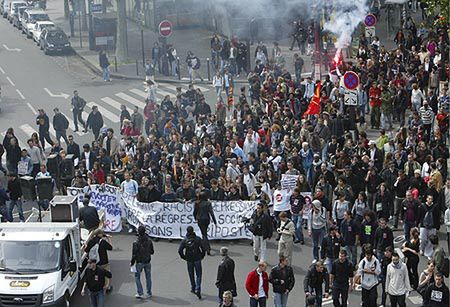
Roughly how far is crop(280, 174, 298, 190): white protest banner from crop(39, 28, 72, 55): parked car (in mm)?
29637

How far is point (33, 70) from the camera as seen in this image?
48.5 metres

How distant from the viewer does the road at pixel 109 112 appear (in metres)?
20.7

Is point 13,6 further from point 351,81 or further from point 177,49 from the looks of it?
point 351,81

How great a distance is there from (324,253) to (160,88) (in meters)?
23.2

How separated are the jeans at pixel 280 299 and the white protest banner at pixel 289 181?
5291 millimetres

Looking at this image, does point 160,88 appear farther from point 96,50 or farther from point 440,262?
point 440,262

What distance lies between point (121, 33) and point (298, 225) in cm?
2590

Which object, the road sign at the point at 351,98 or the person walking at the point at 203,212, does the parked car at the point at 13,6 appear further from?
the person walking at the point at 203,212

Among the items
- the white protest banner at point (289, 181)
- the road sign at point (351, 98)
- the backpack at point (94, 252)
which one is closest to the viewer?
the backpack at point (94, 252)

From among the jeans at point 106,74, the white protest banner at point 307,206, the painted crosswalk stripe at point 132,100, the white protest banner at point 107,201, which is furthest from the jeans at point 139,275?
the jeans at point 106,74

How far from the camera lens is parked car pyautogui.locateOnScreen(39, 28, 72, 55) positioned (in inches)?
2042

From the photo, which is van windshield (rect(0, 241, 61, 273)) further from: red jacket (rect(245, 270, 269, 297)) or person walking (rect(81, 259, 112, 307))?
red jacket (rect(245, 270, 269, 297))

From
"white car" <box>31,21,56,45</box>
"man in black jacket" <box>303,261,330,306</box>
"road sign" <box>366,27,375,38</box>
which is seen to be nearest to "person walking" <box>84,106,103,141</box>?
"road sign" <box>366,27,375,38</box>

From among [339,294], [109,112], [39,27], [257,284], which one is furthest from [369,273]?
[39,27]
